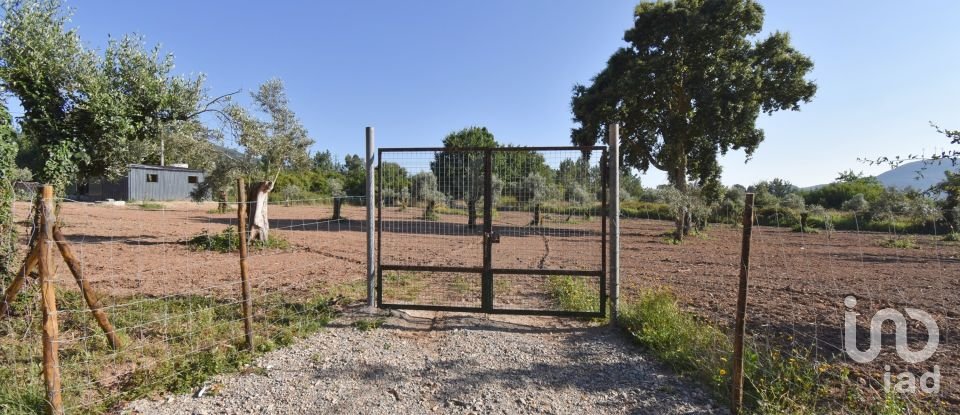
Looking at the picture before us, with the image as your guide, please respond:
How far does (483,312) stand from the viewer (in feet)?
18.1

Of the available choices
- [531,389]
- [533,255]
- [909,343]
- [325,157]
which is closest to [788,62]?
[533,255]

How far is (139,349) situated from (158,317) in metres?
1.03

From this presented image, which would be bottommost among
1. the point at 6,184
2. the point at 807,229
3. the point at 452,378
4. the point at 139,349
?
the point at 452,378

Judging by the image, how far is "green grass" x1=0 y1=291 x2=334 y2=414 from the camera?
324 cm

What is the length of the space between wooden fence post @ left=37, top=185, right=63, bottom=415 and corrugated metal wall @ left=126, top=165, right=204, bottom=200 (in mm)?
31252

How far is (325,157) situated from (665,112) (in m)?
66.6

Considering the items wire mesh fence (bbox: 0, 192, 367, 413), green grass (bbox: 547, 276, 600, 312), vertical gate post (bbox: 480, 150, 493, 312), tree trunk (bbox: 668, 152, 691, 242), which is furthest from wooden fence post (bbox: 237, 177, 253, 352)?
tree trunk (bbox: 668, 152, 691, 242)

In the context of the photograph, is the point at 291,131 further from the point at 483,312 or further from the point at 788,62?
the point at 788,62

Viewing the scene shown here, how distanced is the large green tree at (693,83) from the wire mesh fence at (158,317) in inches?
532

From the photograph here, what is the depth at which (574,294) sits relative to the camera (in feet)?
20.3

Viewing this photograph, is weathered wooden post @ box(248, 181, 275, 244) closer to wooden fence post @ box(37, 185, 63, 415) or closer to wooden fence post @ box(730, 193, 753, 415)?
wooden fence post @ box(37, 185, 63, 415)

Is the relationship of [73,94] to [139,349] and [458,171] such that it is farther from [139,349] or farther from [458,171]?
[458,171]

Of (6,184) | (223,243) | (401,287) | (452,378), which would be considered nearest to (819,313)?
(452,378)

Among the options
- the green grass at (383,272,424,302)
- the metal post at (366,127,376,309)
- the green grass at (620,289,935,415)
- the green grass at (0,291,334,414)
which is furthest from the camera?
the green grass at (383,272,424,302)
